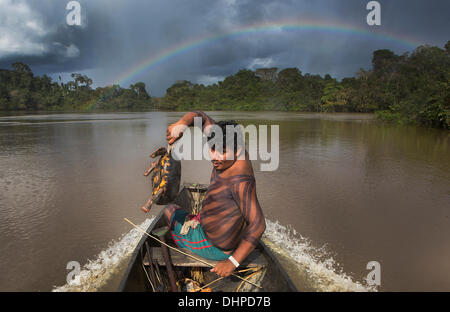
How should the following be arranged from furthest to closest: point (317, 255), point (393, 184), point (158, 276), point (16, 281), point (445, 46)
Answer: point (445, 46)
point (393, 184)
point (317, 255)
point (16, 281)
point (158, 276)

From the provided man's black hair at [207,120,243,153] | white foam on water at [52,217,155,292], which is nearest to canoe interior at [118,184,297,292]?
white foam on water at [52,217,155,292]

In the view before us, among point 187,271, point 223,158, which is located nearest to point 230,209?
point 223,158

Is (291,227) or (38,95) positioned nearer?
(291,227)

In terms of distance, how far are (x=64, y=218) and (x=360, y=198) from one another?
5.78m

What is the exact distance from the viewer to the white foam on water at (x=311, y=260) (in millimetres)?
3003

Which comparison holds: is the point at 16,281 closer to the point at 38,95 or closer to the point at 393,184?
the point at 393,184

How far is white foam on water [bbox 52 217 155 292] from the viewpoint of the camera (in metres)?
2.97

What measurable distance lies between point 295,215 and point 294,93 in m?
53.7

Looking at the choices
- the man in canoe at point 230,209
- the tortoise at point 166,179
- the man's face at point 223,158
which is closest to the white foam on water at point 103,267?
the tortoise at point 166,179

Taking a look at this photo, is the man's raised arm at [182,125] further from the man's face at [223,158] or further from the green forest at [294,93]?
the green forest at [294,93]

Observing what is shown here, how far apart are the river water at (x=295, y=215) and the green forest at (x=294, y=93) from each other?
1219 cm
